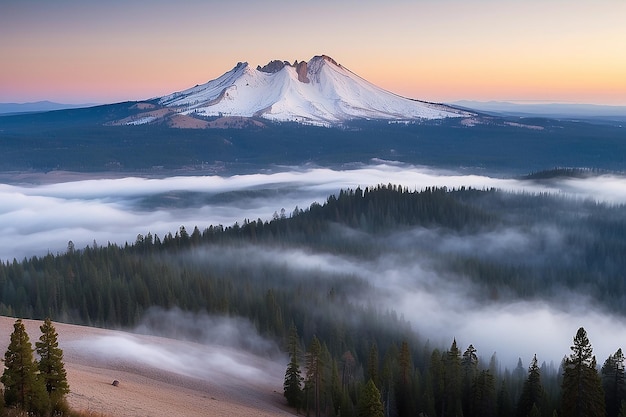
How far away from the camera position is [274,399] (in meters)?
77.2

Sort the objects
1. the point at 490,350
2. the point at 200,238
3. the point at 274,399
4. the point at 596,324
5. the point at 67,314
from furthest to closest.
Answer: the point at 200,238 < the point at 596,324 < the point at 490,350 < the point at 67,314 < the point at 274,399

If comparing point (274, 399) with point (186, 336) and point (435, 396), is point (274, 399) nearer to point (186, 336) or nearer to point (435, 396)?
point (435, 396)

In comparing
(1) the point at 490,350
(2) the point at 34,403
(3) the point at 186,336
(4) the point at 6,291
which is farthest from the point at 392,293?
(2) the point at 34,403

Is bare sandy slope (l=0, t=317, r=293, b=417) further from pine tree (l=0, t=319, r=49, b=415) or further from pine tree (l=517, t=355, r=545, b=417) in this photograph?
A: pine tree (l=517, t=355, r=545, b=417)

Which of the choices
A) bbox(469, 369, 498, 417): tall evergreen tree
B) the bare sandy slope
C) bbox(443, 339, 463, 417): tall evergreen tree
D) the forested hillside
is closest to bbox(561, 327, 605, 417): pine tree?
the forested hillside

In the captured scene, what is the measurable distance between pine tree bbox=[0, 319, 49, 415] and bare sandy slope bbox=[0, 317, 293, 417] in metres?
6.95

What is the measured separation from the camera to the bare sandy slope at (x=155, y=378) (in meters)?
47.6

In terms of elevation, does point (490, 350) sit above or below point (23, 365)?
below

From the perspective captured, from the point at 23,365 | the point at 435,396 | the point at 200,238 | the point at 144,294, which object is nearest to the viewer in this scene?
the point at 23,365

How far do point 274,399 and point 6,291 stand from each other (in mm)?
71192

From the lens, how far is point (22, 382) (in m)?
34.0

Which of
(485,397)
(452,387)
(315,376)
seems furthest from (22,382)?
(485,397)

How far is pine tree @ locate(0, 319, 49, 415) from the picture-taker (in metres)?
33.9

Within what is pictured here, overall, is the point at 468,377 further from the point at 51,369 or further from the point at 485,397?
the point at 51,369
